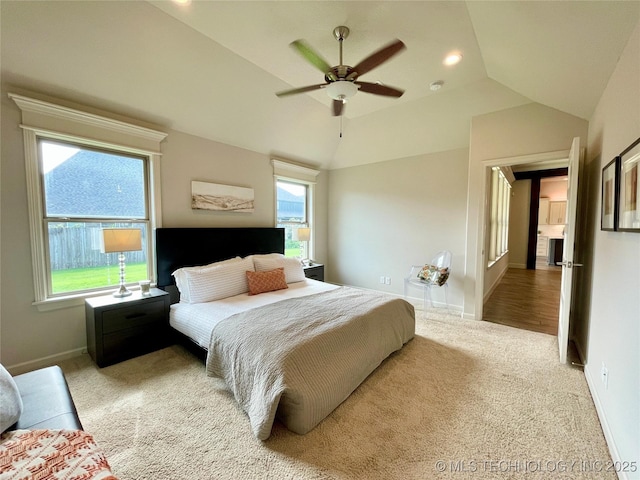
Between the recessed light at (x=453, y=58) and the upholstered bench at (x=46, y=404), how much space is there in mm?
3841

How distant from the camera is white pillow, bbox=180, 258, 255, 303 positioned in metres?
2.77

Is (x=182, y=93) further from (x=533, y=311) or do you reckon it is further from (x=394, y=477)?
(x=533, y=311)

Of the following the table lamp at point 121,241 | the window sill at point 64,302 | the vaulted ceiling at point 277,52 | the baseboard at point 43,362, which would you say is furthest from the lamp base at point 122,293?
the vaulted ceiling at point 277,52

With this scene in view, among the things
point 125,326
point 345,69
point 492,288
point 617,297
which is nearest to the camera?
point 617,297

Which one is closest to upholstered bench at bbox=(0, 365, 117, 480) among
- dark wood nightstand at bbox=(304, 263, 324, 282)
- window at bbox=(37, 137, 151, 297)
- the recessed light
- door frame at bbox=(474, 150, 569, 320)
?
window at bbox=(37, 137, 151, 297)

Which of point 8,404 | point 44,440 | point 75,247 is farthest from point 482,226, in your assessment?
point 75,247

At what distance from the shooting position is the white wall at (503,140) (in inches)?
116

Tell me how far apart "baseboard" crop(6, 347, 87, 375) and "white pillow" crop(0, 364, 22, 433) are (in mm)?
1676

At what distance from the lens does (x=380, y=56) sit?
1.87m

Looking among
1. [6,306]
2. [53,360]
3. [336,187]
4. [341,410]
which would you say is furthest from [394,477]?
[336,187]

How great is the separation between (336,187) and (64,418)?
4.84m

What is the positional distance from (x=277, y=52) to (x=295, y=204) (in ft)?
8.89

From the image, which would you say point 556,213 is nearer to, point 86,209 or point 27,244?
point 86,209

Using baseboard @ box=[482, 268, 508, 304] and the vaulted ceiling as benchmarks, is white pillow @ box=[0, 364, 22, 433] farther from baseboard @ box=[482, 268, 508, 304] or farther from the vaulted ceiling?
baseboard @ box=[482, 268, 508, 304]
